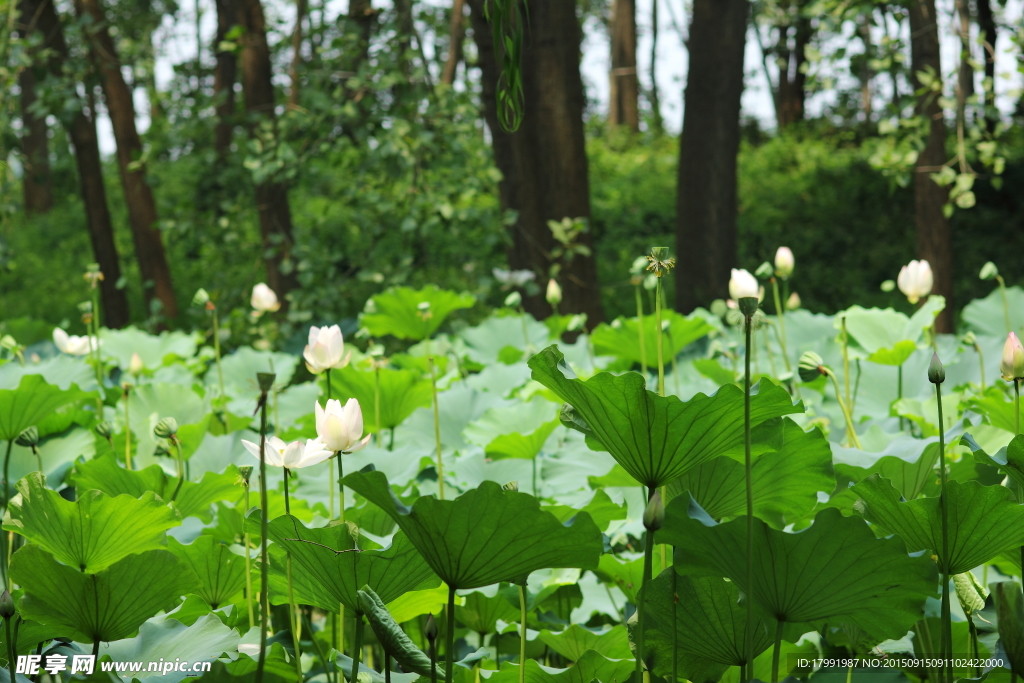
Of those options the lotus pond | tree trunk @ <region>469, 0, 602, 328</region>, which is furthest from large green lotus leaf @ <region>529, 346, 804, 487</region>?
tree trunk @ <region>469, 0, 602, 328</region>

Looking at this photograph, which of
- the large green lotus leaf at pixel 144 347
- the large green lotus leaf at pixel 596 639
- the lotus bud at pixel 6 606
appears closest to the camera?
the lotus bud at pixel 6 606

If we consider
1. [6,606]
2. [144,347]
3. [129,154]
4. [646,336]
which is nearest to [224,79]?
[129,154]

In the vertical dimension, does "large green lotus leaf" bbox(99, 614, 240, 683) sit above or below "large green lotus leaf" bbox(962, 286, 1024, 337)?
below

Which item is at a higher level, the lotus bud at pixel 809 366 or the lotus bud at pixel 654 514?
the lotus bud at pixel 809 366

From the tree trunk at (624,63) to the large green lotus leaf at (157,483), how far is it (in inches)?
421

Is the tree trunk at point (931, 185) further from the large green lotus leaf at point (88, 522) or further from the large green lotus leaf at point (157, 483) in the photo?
the large green lotus leaf at point (88, 522)

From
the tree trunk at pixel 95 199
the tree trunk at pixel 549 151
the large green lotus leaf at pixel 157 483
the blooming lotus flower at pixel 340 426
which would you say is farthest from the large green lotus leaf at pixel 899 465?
the tree trunk at pixel 95 199

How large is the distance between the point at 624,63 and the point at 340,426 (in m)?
13.0

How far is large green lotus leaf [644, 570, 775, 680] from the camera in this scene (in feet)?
3.06

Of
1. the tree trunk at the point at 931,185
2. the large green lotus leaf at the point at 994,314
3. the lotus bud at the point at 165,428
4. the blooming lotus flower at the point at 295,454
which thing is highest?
the tree trunk at the point at 931,185

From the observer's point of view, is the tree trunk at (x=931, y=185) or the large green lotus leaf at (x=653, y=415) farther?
the tree trunk at (x=931, y=185)

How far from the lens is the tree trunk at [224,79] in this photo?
369 centimetres

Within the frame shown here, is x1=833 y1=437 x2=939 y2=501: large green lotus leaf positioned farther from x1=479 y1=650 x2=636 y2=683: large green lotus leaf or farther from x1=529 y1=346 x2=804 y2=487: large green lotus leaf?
x1=479 y1=650 x2=636 y2=683: large green lotus leaf

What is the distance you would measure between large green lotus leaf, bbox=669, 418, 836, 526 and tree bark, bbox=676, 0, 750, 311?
3.51 m
